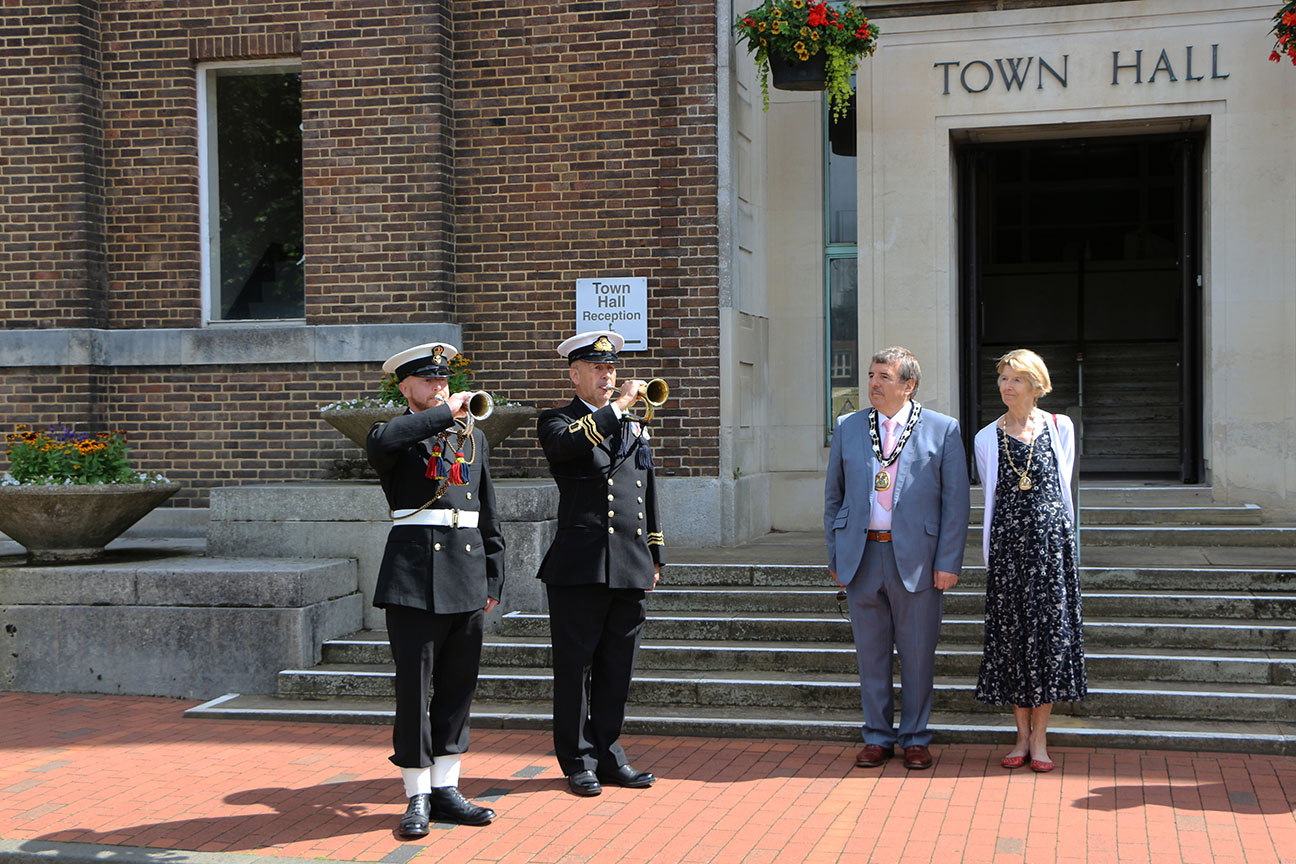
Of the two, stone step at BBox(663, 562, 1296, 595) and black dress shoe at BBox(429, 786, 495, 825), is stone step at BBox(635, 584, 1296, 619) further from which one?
black dress shoe at BBox(429, 786, 495, 825)

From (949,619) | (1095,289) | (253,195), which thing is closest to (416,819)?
(949,619)

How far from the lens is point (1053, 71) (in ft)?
33.7

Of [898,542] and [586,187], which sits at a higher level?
[586,187]

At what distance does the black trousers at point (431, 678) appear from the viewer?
18.0 ft

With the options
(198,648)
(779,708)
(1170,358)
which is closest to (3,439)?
(198,648)

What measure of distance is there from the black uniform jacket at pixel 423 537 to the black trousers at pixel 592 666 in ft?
1.55

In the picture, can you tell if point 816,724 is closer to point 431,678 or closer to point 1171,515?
point 431,678

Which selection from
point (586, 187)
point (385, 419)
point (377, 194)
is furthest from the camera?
point (377, 194)

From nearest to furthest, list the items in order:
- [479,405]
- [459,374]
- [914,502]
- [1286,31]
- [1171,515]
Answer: [479,405], [914,502], [1286,31], [459,374], [1171,515]

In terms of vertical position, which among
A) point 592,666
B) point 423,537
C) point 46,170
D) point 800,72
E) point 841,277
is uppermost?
point 800,72

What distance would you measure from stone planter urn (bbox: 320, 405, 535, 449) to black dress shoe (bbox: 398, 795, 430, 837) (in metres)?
3.87

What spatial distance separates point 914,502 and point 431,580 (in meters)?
2.26

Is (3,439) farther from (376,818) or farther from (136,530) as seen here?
(376,818)

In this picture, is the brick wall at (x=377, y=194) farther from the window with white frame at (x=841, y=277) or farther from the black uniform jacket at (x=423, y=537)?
the black uniform jacket at (x=423, y=537)
